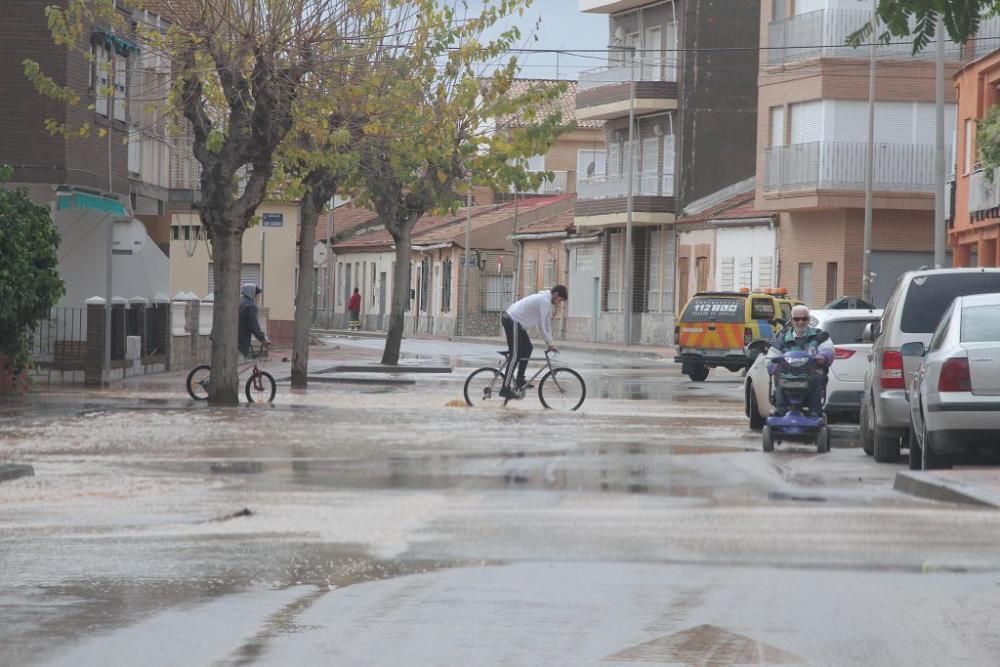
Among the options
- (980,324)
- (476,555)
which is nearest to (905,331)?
(980,324)

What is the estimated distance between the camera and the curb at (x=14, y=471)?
1510cm

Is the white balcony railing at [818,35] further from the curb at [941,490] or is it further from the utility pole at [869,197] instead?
the curb at [941,490]

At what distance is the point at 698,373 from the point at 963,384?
2359 cm

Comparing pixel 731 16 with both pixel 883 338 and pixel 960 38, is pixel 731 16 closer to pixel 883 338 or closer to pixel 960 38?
pixel 883 338

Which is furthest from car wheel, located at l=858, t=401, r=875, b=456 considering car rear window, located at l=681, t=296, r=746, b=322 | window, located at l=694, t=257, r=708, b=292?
window, located at l=694, t=257, r=708, b=292

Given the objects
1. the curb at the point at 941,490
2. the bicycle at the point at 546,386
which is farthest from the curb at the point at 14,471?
the bicycle at the point at 546,386

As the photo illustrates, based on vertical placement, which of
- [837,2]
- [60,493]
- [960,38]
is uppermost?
[837,2]

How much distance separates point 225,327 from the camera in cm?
2659

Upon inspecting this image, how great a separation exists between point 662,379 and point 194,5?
51.3 ft

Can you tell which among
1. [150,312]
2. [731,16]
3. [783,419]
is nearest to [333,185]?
[150,312]

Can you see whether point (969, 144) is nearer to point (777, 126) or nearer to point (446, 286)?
point (777, 126)

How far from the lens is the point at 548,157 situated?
91.1m

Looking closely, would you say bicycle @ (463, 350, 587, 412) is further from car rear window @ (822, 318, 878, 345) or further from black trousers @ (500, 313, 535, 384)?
car rear window @ (822, 318, 878, 345)

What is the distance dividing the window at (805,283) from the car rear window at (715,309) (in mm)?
15951
